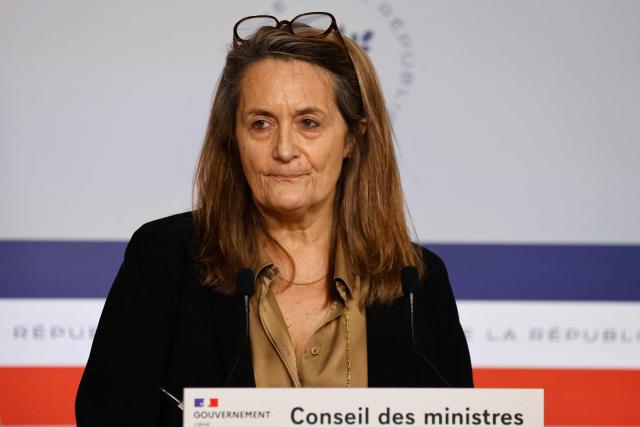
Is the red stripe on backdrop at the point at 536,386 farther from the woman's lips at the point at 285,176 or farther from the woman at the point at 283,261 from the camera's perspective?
the woman's lips at the point at 285,176

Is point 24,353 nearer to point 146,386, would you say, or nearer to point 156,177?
point 156,177

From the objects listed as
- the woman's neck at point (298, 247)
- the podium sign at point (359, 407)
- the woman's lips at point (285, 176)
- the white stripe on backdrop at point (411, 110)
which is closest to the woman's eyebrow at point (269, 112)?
the woman's lips at point (285, 176)

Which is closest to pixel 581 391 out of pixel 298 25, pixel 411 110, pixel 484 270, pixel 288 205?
pixel 484 270

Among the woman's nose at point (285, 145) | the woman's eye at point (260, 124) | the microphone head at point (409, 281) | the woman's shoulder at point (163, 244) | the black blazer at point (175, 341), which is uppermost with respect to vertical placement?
the woman's eye at point (260, 124)

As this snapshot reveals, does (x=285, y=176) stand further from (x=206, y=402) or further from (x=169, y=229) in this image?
(x=206, y=402)

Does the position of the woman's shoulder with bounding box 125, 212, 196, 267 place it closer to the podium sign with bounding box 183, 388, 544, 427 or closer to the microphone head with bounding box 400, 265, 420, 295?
the microphone head with bounding box 400, 265, 420, 295

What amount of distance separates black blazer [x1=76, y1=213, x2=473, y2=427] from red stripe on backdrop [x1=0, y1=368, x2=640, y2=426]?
44.9 inches

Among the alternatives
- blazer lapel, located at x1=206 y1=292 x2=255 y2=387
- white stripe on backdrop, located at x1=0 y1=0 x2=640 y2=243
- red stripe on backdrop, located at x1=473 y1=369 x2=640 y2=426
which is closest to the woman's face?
blazer lapel, located at x1=206 y1=292 x2=255 y2=387

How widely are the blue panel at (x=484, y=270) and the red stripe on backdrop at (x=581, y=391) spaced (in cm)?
25

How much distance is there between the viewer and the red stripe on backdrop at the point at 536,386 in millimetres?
3197

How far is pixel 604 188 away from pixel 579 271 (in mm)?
283

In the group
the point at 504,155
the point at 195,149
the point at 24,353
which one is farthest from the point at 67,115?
the point at 504,155

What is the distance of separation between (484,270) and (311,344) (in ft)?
4.32

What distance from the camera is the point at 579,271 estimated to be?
326cm
